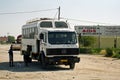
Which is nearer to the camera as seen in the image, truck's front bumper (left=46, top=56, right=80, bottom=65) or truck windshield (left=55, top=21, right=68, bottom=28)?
truck's front bumper (left=46, top=56, right=80, bottom=65)

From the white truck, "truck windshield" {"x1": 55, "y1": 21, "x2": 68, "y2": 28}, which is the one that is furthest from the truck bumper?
"truck windshield" {"x1": 55, "y1": 21, "x2": 68, "y2": 28}

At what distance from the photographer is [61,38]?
25031 millimetres

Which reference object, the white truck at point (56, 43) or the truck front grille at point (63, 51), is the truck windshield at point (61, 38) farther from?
the truck front grille at point (63, 51)

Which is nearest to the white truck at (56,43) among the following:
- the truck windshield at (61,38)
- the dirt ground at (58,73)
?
the truck windshield at (61,38)

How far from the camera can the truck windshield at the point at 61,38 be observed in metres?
24.9

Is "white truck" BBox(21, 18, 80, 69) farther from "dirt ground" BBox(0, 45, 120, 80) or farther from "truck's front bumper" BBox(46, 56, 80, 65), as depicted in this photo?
"dirt ground" BBox(0, 45, 120, 80)

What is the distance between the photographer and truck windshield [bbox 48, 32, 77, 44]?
81.8 feet

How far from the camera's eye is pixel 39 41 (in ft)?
87.6

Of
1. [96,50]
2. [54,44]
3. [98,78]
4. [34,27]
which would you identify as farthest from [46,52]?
[96,50]

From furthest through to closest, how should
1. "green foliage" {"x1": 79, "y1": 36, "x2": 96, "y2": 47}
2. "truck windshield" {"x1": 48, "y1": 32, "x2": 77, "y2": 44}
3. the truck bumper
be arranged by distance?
"green foliage" {"x1": 79, "y1": 36, "x2": 96, "y2": 47} → "truck windshield" {"x1": 48, "y1": 32, "x2": 77, "y2": 44} → the truck bumper

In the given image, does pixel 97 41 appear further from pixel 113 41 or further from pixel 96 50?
pixel 96 50

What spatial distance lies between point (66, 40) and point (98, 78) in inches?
227

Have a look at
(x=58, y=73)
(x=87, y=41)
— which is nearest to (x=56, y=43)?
(x=58, y=73)

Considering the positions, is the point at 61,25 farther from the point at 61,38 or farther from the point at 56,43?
the point at 56,43
